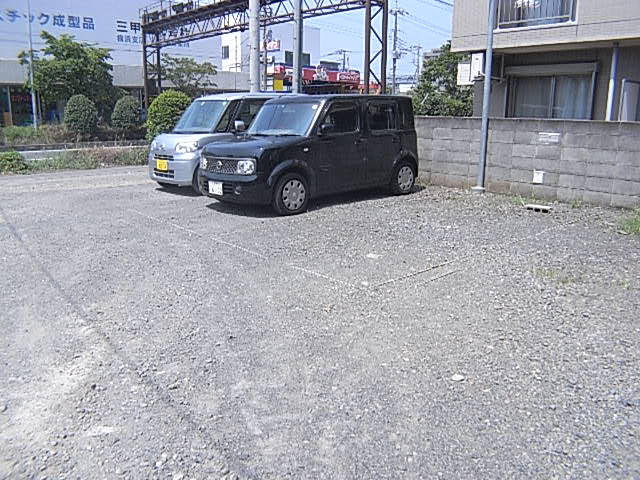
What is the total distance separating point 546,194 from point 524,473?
7.61 meters

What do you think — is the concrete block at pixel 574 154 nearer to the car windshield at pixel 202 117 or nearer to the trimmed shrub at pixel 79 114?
the car windshield at pixel 202 117

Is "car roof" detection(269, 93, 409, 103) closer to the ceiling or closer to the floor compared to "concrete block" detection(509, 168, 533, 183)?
closer to the ceiling

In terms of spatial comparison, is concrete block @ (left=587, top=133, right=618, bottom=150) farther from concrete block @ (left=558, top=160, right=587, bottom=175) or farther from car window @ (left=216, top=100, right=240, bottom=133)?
car window @ (left=216, top=100, right=240, bottom=133)

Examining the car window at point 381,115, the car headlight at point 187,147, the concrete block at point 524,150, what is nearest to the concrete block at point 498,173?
the concrete block at point 524,150

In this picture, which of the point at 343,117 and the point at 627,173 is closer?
the point at 627,173

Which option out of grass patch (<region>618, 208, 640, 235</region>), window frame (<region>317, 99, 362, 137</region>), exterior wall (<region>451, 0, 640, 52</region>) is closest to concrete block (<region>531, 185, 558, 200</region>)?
grass patch (<region>618, 208, 640, 235</region>)

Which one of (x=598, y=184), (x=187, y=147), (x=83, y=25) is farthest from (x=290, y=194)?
(x=83, y=25)

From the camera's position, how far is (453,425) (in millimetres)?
2926

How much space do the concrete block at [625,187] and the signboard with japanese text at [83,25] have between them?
117 ft

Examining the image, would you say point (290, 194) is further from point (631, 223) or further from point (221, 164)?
point (631, 223)

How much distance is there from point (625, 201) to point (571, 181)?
855 millimetres

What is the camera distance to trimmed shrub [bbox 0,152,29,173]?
14039 millimetres

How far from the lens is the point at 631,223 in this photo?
24.8 feet

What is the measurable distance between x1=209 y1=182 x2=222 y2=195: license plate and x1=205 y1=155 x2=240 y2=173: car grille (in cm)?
19
